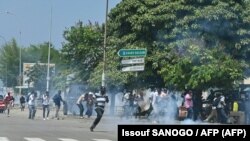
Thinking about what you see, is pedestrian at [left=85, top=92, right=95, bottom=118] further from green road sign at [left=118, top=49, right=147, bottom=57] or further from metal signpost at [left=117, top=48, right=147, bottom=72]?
green road sign at [left=118, top=49, right=147, bottom=57]

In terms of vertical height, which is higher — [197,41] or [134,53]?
[197,41]

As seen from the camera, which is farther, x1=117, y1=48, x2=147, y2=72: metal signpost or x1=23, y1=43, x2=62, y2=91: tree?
x1=23, y1=43, x2=62, y2=91: tree

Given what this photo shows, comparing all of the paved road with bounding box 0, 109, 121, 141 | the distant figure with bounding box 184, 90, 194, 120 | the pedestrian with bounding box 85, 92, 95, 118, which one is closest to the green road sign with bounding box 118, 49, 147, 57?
the paved road with bounding box 0, 109, 121, 141

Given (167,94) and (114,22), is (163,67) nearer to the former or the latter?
(167,94)

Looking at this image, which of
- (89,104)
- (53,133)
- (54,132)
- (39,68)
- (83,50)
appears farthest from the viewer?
(39,68)

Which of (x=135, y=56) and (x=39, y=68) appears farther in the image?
(x=39, y=68)

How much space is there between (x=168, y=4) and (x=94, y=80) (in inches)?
354

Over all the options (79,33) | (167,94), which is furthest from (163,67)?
(79,33)

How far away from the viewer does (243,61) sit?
31328mm

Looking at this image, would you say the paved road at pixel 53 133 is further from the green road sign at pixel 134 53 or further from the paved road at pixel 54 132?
the green road sign at pixel 134 53

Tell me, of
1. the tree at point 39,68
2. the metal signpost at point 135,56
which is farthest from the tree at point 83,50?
the metal signpost at point 135,56

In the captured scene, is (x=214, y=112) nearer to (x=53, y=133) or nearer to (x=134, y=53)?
(x=134, y=53)

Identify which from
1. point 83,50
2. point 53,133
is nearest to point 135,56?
point 53,133

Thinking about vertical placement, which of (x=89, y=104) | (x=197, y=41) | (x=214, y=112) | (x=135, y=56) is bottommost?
(x=214, y=112)
